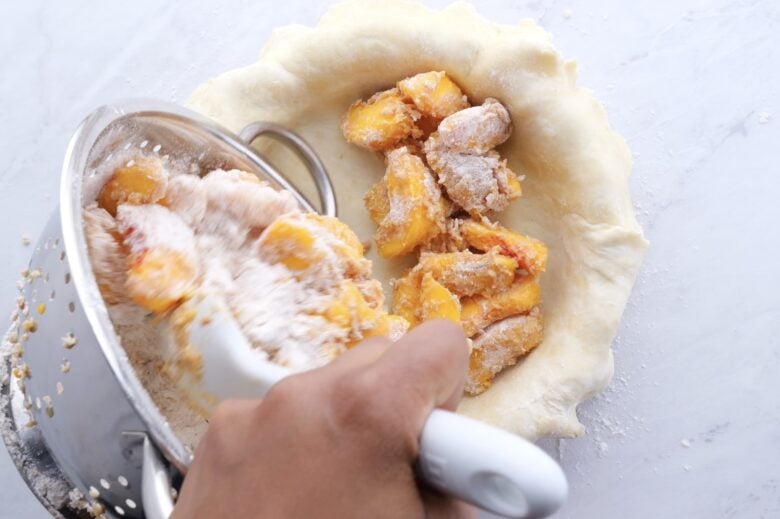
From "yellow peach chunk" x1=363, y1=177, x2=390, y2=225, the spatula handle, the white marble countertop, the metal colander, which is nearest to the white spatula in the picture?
the spatula handle

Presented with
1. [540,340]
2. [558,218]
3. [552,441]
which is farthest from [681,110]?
[552,441]

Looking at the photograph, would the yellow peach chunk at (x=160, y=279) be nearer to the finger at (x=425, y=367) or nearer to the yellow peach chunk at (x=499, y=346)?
the finger at (x=425, y=367)

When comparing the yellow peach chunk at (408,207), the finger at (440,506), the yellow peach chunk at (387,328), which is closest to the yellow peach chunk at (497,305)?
the yellow peach chunk at (408,207)

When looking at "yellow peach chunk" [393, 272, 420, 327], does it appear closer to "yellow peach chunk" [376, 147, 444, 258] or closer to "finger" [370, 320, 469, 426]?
"yellow peach chunk" [376, 147, 444, 258]

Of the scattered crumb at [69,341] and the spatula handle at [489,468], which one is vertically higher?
the scattered crumb at [69,341]

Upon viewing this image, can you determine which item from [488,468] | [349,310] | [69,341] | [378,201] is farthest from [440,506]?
[378,201]

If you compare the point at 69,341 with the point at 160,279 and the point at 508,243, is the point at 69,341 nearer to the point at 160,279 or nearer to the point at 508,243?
the point at 160,279

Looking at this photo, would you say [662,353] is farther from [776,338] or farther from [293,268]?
[293,268]
